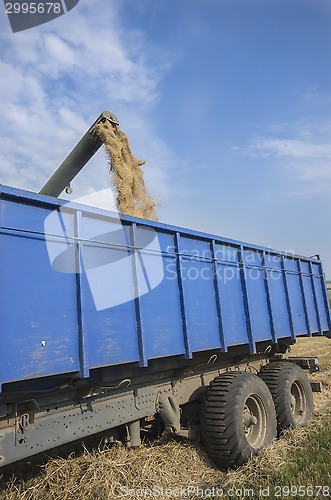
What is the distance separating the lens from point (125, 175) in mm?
6051

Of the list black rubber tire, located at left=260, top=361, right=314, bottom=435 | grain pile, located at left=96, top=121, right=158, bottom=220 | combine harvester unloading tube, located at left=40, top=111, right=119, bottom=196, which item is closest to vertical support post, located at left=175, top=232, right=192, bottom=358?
grain pile, located at left=96, top=121, right=158, bottom=220

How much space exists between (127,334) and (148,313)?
1.31ft

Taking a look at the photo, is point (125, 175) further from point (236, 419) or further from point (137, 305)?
point (236, 419)

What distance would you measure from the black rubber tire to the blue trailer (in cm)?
2

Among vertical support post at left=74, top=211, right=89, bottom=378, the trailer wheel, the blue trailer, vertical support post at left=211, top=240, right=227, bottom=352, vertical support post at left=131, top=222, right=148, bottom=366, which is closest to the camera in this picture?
the blue trailer

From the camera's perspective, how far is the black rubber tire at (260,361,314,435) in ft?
21.8

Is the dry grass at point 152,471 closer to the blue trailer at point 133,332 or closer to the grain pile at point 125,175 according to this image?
the blue trailer at point 133,332

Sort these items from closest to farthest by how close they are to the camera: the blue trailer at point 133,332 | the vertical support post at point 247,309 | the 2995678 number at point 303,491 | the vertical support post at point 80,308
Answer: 1. the blue trailer at point 133,332
2. the vertical support post at point 80,308
3. the 2995678 number at point 303,491
4. the vertical support post at point 247,309

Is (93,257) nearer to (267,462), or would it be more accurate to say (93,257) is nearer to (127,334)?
(127,334)

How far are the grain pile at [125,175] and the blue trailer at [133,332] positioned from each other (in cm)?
96

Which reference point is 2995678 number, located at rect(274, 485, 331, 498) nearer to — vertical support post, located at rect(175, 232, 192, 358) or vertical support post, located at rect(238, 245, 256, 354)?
vertical support post, located at rect(175, 232, 192, 358)

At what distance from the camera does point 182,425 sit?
5668 mm

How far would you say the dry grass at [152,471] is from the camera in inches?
173

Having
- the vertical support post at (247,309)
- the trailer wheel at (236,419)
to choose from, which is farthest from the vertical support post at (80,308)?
the vertical support post at (247,309)
